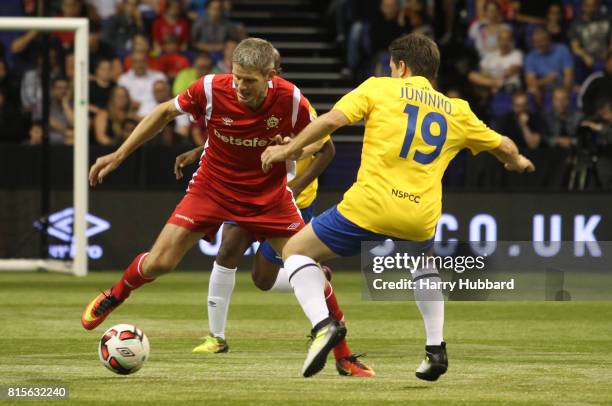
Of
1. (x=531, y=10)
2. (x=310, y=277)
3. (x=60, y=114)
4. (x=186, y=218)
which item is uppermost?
(x=310, y=277)

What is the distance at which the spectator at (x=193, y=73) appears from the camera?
1794cm

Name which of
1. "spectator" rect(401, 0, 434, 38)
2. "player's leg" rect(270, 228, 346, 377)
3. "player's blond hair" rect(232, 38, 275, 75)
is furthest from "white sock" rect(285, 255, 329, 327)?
"spectator" rect(401, 0, 434, 38)

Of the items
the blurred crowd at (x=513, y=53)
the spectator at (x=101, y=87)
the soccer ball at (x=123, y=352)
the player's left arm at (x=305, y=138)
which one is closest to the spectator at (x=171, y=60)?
the spectator at (x=101, y=87)

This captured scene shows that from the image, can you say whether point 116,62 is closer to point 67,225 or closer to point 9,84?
point 9,84

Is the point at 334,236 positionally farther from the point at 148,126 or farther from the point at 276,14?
the point at 276,14

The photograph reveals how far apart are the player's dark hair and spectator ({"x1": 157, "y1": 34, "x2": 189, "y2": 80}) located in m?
11.1

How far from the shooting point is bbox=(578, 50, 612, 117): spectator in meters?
18.1

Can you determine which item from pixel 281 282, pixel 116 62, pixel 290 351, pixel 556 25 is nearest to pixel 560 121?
pixel 556 25

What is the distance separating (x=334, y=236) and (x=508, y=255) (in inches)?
379

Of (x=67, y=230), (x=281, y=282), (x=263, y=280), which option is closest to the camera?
(x=263, y=280)

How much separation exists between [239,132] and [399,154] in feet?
4.54

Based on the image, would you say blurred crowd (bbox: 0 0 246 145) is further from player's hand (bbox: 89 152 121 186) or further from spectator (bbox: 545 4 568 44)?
player's hand (bbox: 89 152 121 186)

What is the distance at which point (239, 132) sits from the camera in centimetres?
856

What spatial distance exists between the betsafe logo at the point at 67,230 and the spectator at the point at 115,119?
3.62ft
